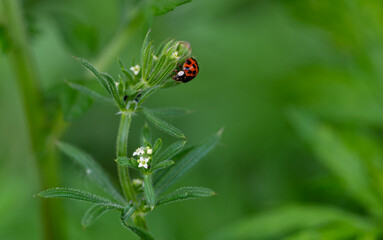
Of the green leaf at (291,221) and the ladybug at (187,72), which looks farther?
the green leaf at (291,221)

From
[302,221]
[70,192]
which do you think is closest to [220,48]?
[302,221]

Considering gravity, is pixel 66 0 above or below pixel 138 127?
above

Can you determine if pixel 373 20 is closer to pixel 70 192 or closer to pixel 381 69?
pixel 381 69

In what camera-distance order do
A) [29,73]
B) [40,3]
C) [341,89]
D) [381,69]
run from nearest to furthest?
[29,73]
[381,69]
[341,89]
[40,3]

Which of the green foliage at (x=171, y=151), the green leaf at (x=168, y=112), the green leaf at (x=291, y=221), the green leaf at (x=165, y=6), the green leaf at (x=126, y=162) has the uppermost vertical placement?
the green leaf at (x=165, y=6)

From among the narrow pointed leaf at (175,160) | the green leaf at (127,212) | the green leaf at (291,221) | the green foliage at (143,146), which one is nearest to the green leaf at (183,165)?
the narrow pointed leaf at (175,160)

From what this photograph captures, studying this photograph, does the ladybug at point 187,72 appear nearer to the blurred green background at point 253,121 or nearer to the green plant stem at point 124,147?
the green plant stem at point 124,147

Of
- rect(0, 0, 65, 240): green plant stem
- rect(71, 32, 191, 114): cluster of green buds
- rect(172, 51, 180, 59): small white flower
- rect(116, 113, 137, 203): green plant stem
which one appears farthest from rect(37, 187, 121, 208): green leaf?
rect(0, 0, 65, 240): green plant stem
